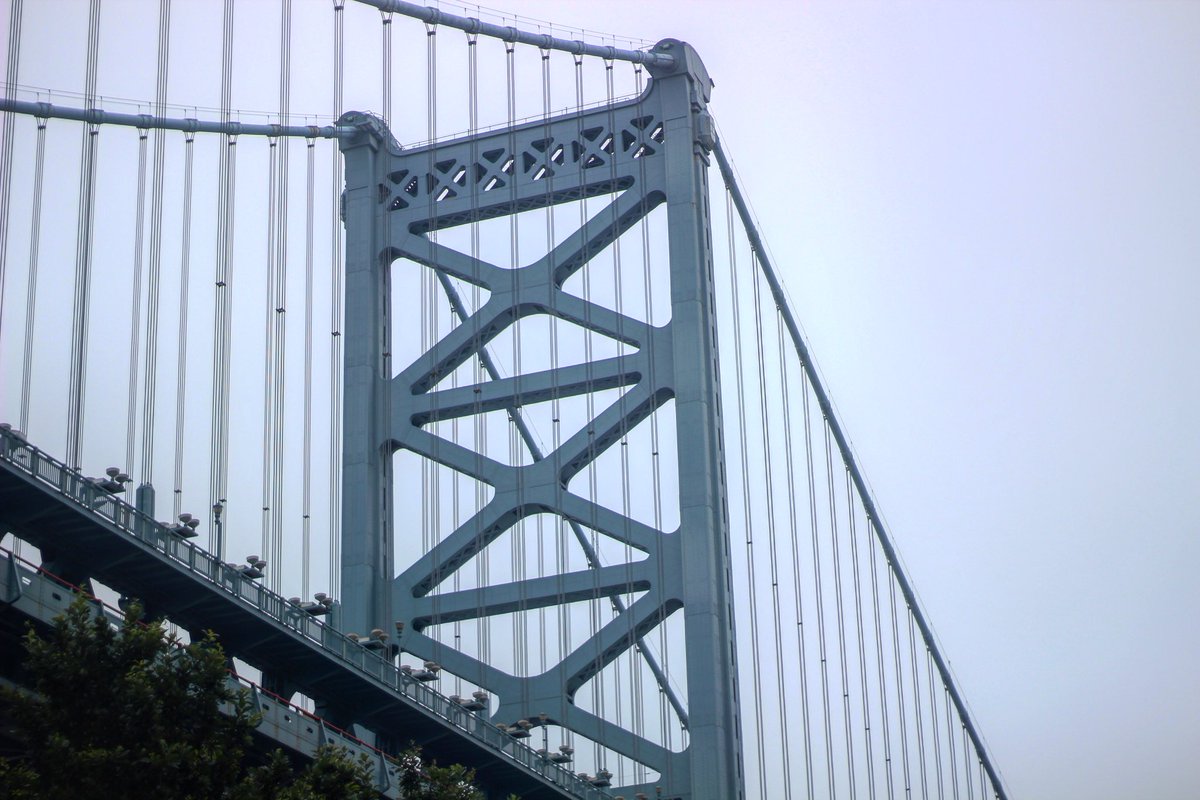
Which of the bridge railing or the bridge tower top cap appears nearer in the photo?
the bridge railing

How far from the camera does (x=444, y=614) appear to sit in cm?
4178

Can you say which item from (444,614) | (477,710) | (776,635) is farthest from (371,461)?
(776,635)

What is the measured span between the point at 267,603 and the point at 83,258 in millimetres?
6690

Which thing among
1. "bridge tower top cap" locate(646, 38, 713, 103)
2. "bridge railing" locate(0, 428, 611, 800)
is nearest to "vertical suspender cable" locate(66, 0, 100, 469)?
"bridge railing" locate(0, 428, 611, 800)

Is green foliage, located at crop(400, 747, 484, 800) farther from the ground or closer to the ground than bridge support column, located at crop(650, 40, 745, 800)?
closer to the ground

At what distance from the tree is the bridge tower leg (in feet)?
50.7

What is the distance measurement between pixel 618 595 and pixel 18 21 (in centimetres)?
1536

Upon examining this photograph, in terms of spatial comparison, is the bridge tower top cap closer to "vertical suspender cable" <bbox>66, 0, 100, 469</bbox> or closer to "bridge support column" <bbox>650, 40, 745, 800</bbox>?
"bridge support column" <bbox>650, 40, 745, 800</bbox>

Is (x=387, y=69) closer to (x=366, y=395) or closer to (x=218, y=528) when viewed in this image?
(x=366, y=395)

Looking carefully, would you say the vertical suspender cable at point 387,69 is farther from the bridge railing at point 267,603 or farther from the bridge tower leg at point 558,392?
the bridge railing at point 267,603

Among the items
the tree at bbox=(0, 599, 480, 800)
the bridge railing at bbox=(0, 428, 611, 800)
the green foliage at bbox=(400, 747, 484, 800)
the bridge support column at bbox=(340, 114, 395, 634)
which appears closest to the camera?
the tree at bbox=(0, 599, 480, 800)

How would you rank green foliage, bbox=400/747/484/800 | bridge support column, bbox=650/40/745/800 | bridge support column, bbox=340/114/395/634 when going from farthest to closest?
bridge support column, bbox=340/114/395/634 → bridge support column, bbox=650/40/745/800 → green foliage, bbox=400/747/484/800

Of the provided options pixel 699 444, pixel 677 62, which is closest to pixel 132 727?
pixel 699 444

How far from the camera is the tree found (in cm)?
2298
